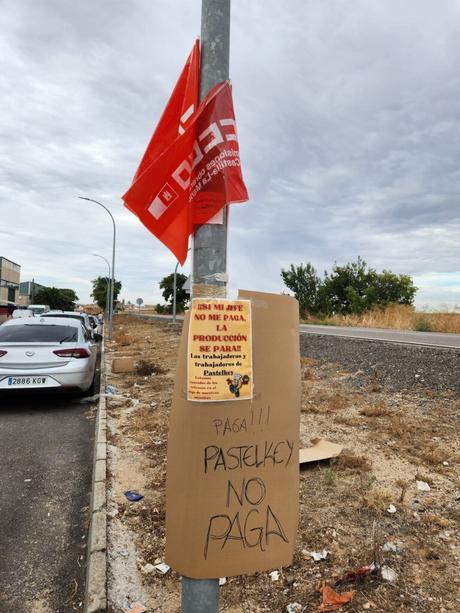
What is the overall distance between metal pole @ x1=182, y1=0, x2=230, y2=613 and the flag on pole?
2.8 inches

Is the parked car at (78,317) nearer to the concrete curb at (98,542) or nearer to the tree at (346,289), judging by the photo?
the concrete curb at (98,542)

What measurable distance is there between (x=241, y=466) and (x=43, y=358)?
20.6 feet

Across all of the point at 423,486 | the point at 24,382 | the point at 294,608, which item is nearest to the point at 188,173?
the point at 294,608

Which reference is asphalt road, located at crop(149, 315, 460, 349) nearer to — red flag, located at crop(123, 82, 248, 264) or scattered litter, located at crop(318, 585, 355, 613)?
scattered litter, located at crop(318, 585, 355, 613)

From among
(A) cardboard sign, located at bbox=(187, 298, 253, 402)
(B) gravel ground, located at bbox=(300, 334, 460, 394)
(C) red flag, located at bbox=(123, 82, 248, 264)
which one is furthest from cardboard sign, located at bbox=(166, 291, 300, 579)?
(B) gravel ground, located at bbox=(300, 334, 460, 394)

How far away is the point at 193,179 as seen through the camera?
81.6 inches

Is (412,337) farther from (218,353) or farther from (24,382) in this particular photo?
(218,353)

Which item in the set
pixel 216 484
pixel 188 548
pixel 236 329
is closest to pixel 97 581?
pixel 188 548

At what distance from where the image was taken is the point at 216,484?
6.38ft

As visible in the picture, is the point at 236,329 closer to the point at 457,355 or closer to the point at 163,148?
the point at 163,148

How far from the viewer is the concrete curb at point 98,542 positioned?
269 centimetres

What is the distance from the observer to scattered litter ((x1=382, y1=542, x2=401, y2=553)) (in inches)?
122

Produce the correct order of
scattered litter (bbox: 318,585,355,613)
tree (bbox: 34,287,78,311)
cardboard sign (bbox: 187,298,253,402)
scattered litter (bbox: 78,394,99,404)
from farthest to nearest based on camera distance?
1. tree (bbox: 34,287,78,311)
2. scattered litter (bbox: 78,394,99,404)
3. scattered litter (bbox: 318,585,355,613)
4. cardboard sign (bbox: 187,298,253,402)

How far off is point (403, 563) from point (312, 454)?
178 centimetres
